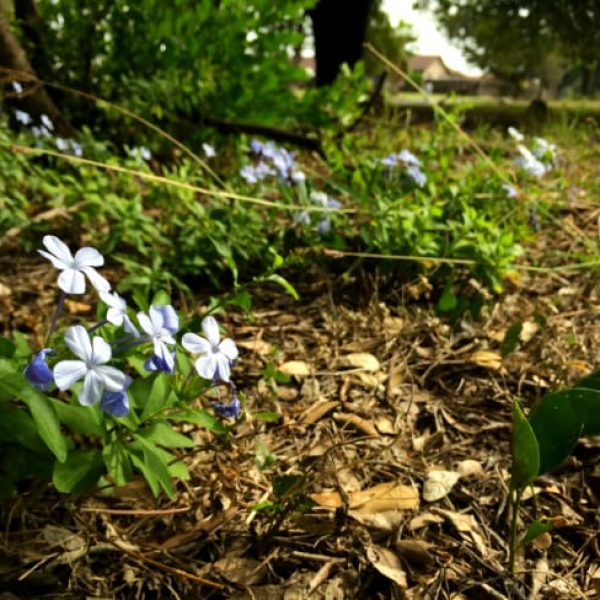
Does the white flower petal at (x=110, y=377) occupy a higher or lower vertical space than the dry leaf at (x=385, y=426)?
higher

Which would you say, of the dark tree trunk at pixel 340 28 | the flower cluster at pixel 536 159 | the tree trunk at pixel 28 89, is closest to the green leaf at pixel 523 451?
the flower cluster at pixel 536 159

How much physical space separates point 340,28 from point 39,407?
12062 mm

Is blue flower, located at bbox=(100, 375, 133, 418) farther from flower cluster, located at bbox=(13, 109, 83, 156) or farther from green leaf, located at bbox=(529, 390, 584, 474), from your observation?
flower cluster, located at bbox=(13, 109, 83, 156)

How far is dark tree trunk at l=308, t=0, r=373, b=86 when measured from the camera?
1202 centimetres

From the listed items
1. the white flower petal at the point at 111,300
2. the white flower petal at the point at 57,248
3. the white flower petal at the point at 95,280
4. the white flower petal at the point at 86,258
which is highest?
the white flower petal at the point at 57,248

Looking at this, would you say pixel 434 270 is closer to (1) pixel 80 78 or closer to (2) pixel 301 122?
(2) pixel 301 122

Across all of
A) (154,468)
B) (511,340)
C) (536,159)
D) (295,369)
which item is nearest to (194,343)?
(154,468)

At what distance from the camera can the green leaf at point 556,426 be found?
136 centimetres

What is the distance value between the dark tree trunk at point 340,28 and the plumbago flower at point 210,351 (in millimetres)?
11401

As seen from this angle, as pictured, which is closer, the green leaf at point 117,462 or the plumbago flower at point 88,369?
the plumbago flower at point 88,369

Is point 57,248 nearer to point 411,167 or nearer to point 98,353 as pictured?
point 98,353

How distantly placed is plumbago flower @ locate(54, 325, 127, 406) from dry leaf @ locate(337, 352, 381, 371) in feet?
3.56

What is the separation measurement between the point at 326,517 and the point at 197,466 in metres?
0.34

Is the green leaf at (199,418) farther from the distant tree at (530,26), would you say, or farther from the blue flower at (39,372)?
the distant tree at (530,26)
